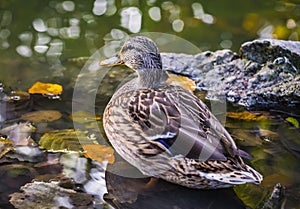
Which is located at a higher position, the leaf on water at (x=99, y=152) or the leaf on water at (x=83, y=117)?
the leaf on water at (x=83, y=117)

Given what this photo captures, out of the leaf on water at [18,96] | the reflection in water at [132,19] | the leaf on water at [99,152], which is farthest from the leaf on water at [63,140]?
the reflection in water at [132,19]

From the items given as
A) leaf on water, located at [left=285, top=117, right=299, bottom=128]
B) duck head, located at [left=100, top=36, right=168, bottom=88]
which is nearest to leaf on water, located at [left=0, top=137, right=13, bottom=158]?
duck head, located at [left=100, top=36, right=168, bottom=88]

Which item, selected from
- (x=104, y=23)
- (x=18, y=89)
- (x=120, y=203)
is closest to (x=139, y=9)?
(x=104, y=23)

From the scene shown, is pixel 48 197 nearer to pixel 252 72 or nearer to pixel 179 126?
pixel 179 126

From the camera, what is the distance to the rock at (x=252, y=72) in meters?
5.50

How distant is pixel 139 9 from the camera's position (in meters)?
7.44

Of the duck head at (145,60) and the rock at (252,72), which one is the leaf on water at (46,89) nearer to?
the duck head at (145,60)

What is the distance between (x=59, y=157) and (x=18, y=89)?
127 cm

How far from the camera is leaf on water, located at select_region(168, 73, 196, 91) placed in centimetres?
579

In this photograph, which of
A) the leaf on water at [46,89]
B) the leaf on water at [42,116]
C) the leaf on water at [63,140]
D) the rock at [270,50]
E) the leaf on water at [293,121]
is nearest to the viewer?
the leaf on water at [63,140]

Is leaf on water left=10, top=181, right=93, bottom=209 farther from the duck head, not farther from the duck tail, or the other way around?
the duck head

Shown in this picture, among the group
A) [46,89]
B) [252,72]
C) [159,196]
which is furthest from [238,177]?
[46,89]

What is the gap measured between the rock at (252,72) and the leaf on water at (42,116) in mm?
1481

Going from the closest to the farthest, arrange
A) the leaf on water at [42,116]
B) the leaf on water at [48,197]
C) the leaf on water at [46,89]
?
the leaf on water at [48,197] → the leaf on water at [42,116] → the leaf on water at [46,89]
